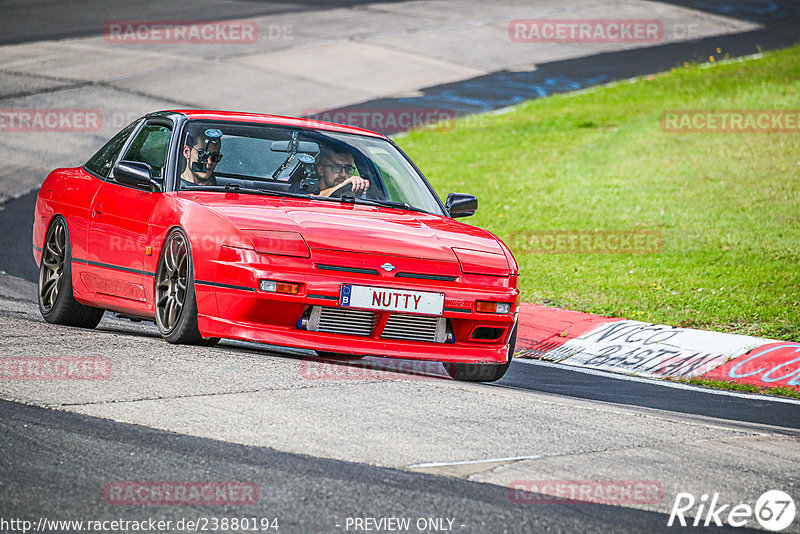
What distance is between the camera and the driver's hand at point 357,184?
8.06 metres

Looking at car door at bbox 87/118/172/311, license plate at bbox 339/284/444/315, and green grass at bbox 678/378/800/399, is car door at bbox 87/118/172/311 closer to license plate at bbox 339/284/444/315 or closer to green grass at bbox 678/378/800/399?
license plate at bbox 339/284/444/315

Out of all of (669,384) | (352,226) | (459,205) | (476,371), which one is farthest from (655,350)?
(352,226)

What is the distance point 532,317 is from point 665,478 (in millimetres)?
5606

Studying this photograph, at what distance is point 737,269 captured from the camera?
12188 millimetres

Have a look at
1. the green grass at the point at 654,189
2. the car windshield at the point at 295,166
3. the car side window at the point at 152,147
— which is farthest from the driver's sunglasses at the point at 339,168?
the green grass at the point at 654,189

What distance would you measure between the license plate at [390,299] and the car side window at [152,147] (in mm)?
2009

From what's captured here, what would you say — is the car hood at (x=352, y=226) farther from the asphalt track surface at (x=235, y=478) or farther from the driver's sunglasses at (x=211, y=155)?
the asphalt track surface at (x=235, y=478)

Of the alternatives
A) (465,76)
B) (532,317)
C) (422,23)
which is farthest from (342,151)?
(422,23)

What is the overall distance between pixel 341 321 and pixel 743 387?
141 inches

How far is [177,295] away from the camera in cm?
698

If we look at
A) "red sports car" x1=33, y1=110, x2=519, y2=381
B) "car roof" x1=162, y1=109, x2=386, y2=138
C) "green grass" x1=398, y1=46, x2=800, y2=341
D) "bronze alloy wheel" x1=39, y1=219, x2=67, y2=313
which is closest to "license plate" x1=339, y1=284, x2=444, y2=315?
"red sports car" x1=33, y1=110, x2=519, y2=381

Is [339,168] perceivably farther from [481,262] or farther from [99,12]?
[99,12]

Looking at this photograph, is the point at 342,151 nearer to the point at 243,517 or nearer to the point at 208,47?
the point at 243,517

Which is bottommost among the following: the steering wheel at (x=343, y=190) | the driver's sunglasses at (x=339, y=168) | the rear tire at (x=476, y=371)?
the rear tire at (x=476, y=371)
